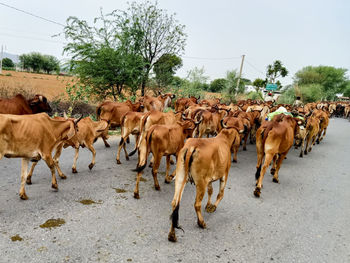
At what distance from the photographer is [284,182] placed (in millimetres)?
6449

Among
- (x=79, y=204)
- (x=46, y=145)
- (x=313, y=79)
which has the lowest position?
(x=79, y=204)

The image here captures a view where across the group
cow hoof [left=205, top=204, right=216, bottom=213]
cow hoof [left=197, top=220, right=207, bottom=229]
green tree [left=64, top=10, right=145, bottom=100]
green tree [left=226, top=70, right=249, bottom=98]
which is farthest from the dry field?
green tree [left=226, top=70, right=249, bottom=98]

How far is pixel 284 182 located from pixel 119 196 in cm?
439

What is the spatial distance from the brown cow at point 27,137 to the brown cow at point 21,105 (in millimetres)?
2750

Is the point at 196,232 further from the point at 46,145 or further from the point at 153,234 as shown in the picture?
the point at 46,145

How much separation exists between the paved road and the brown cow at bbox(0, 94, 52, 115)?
1.39 metres

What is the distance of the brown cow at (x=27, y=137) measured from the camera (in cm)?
396

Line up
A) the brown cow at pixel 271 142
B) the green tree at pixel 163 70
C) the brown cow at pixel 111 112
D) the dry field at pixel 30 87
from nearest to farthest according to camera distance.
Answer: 1. the brown cow at pixel 271 142
2. the brown cow at pixel 111 112
3. the dry field at pixel 30 87
4. the green tree at pixel 163 70

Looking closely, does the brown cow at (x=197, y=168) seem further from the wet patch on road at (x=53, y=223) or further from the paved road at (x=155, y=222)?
the wet patch on road at (x=53, y=223)

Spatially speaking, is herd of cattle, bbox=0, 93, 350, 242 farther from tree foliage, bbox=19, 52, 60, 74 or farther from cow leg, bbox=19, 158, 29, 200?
tree foliage, bbox=19, 52, 60, 74

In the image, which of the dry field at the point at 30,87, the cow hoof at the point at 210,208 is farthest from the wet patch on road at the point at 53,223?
the dry field at the point at 30,87

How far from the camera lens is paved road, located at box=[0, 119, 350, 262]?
324cm

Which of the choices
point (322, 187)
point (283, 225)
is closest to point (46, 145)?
point (283, 225)

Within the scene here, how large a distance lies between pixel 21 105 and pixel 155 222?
537 cm
